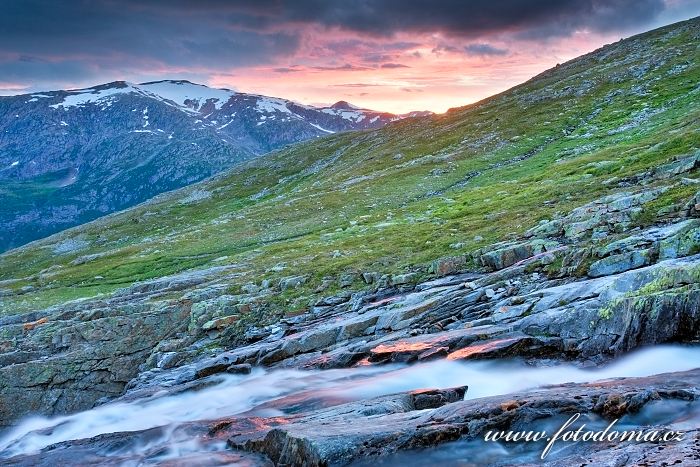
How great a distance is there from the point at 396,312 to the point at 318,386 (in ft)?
20.6

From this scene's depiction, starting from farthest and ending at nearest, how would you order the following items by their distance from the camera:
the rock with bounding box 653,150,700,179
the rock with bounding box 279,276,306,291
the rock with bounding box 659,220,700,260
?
1. the rock with bounding box 279,276,306,291
2. the rock with bounding box 653,150,700,179
3. the rock with bounding box 659,220,700,260

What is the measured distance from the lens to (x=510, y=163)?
268ft

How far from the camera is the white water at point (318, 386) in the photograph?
16.4m

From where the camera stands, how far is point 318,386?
2148 centimetres

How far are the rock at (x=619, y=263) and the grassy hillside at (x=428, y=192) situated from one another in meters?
5.43

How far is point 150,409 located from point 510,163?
69208 millimetres

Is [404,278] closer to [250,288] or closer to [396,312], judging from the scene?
[396,312]

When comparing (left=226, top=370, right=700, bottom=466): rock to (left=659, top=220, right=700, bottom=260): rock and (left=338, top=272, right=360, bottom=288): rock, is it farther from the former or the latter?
(left=338, top=272, right=360, bottom=288): rock

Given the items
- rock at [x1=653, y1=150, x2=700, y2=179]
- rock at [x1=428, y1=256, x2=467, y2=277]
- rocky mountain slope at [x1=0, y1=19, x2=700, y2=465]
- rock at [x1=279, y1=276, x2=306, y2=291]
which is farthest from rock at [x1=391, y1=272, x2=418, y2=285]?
rock at [x1=653, y1=150, x2=700, y2=179]

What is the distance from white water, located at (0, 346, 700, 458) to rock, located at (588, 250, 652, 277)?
5664 millimetres

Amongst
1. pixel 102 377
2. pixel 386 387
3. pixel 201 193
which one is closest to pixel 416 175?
pixel 102 377

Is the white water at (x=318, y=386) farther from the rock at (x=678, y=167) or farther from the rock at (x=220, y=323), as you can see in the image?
the rock at (x=678, y=167)

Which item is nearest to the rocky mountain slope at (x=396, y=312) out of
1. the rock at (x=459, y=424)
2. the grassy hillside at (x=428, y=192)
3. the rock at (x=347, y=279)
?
the rock at (x=459, y=424)

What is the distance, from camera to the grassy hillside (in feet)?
136
